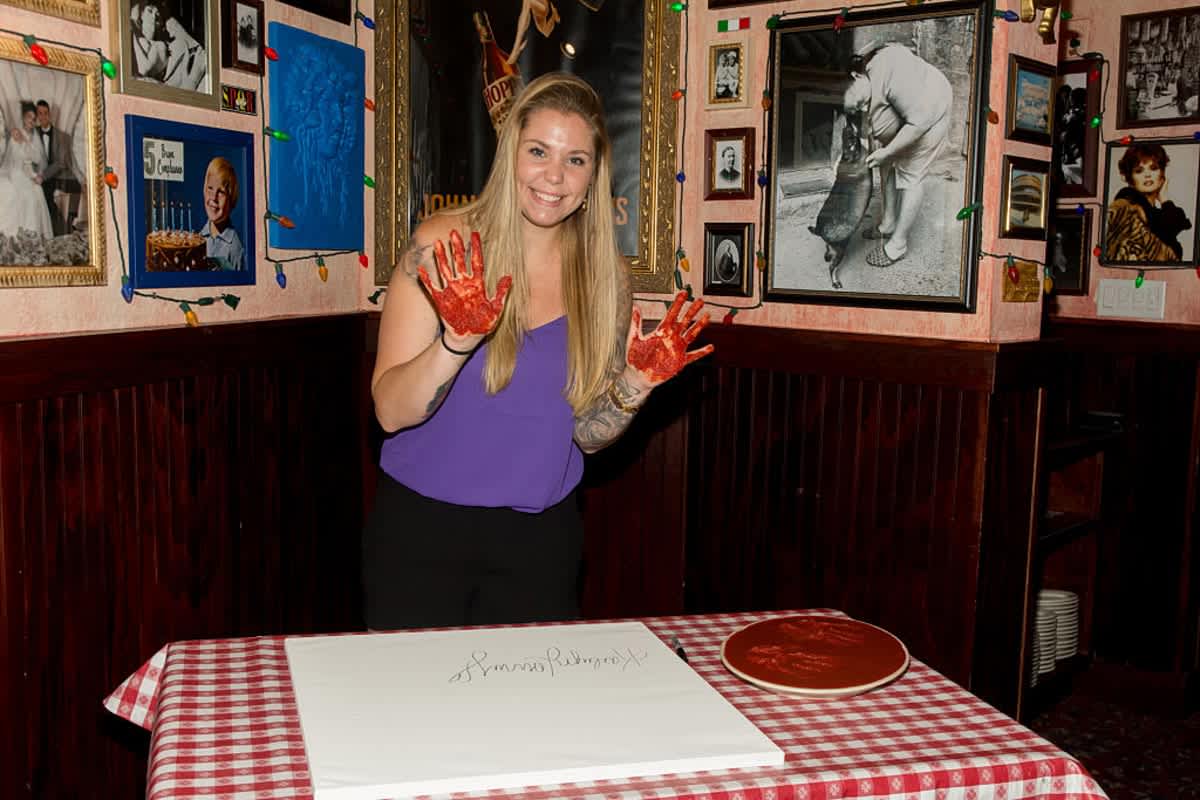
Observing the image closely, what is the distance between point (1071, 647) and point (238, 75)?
3.14 meters

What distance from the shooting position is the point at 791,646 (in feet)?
4.95

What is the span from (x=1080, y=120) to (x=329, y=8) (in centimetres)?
255

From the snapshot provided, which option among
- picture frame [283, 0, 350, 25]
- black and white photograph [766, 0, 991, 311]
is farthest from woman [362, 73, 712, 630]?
picture frame [283, 0, 350, 25]

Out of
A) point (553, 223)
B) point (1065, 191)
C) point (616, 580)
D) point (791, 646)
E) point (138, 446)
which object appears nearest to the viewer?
point (791, 646)

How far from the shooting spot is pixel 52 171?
90.4 inches

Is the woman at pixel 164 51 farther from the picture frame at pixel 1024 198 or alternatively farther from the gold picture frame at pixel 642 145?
the picture frame at pixel 1024 198

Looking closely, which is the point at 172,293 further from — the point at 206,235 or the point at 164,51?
the point at 164,51

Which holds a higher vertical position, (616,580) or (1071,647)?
(616,580)

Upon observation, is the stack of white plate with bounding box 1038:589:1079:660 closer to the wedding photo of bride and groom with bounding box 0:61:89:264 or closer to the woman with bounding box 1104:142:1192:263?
the woman with bounding box 1104:142:1192:263

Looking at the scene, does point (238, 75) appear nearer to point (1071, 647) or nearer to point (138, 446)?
point (138, 446)

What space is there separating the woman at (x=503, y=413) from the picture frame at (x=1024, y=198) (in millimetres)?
1183

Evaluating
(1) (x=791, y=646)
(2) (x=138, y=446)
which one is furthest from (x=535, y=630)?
(2) (x=138, y=446)
